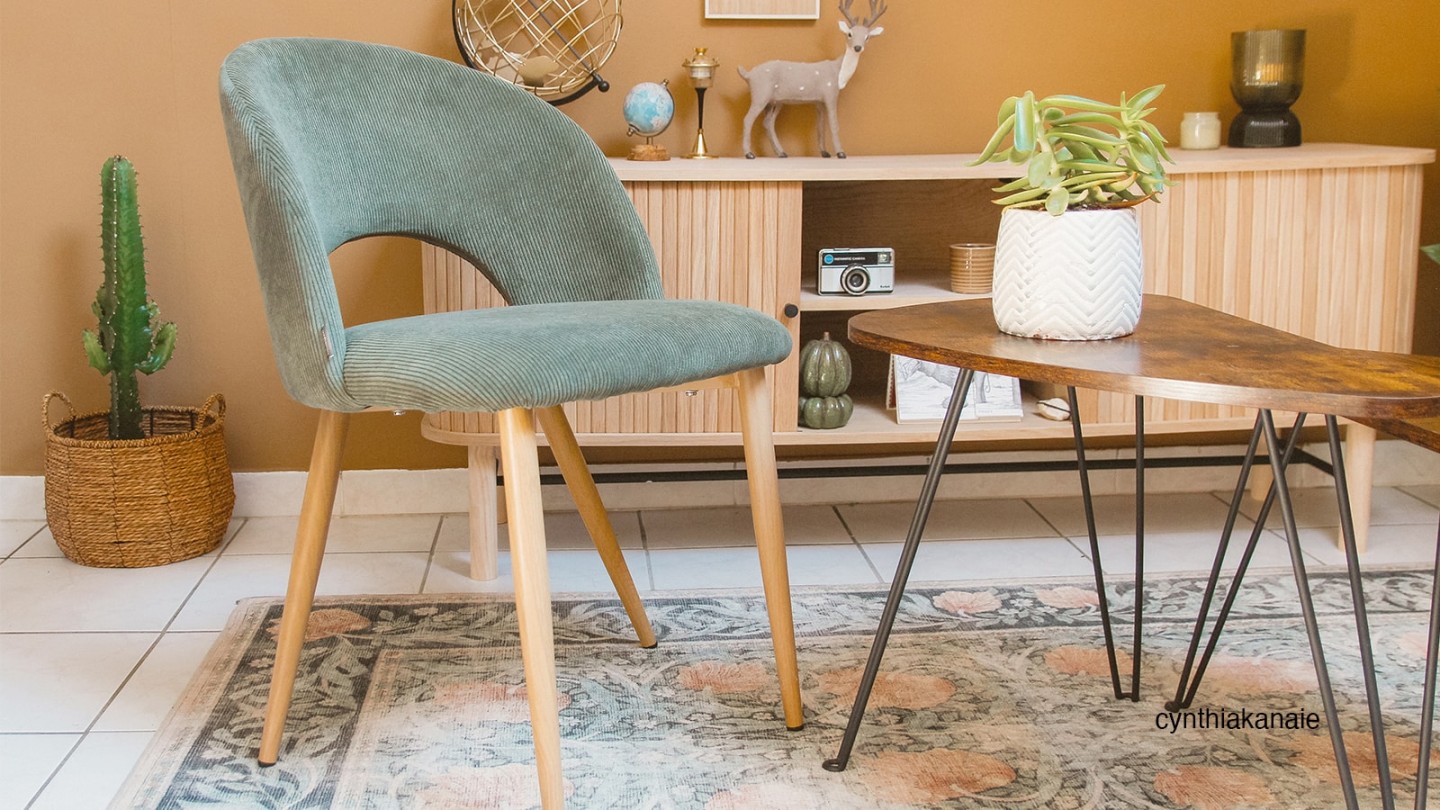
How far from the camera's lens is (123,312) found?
246 centimetres

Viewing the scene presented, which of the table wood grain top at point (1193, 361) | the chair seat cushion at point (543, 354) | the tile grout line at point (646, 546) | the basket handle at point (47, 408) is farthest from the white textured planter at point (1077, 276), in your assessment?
the basket handle at point (47, 408)

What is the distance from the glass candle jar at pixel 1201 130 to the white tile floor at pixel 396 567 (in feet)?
2.53

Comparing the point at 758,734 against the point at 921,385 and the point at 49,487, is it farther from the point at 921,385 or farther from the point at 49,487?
the point at 49,487

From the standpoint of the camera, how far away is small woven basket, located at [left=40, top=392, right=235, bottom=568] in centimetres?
243

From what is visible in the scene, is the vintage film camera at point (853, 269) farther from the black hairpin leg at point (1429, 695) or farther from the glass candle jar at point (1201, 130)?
the black hairpin leg at point (1429, 695)

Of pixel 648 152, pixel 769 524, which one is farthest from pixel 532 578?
pixel 648 152

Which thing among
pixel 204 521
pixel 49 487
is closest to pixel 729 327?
pixel 204 521

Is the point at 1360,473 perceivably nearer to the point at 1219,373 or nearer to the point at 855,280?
the point at 855,280

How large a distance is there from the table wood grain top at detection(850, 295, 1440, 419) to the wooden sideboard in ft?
2.43

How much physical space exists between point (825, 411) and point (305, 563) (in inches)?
42.6

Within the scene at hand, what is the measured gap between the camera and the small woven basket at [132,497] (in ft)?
7.97

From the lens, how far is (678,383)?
1.54 meters

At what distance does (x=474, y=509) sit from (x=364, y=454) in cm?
52

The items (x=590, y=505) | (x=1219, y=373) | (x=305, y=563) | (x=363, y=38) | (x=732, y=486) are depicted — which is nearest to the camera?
(x=1219, y=373)
